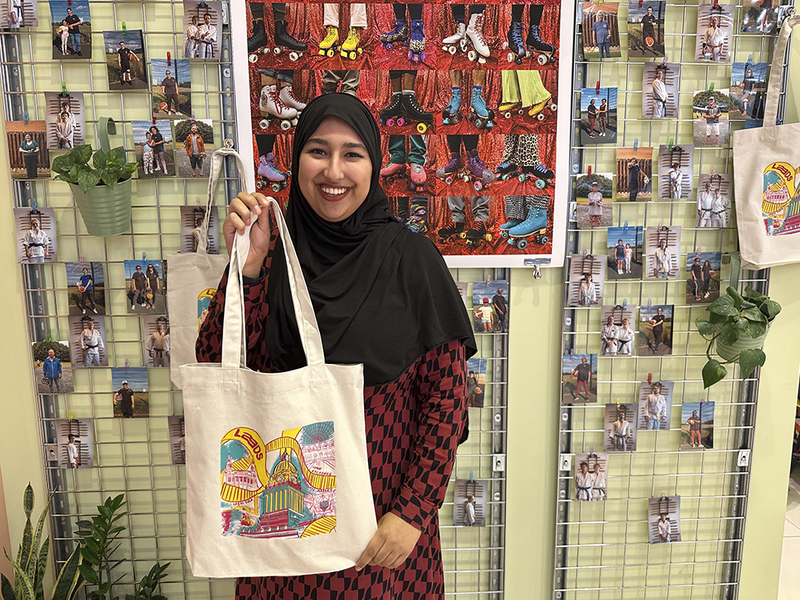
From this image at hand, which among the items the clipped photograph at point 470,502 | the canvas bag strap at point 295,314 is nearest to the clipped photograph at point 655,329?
the clipped photograph at point 470,502

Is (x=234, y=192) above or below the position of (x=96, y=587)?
above

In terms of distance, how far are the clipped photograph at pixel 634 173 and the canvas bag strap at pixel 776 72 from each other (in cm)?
32

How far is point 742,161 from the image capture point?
1740mm

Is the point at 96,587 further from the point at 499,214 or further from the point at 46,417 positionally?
the point at 499,214

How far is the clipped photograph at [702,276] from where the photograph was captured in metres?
1.80

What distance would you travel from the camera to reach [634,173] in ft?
5.72

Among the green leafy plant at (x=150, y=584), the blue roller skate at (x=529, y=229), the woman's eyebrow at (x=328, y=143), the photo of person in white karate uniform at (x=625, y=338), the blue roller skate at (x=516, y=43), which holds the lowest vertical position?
the green leafy plant at (x=150, y=584)

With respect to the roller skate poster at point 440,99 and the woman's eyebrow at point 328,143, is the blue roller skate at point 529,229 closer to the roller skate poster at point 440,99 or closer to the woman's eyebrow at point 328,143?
the roller skate poster at point 440,99

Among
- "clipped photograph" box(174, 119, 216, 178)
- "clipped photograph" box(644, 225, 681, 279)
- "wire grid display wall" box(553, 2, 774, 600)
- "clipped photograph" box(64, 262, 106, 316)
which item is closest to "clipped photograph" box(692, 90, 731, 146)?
"wire grid display wall" box(553, 2, 774, 600)

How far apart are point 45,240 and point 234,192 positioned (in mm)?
520

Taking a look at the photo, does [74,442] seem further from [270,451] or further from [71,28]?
[71,28]

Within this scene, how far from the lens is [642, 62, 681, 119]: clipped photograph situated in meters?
1.70

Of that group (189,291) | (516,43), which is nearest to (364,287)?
(189,291)

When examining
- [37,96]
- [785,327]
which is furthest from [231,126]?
[785,327]
